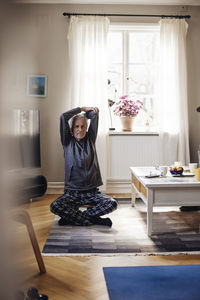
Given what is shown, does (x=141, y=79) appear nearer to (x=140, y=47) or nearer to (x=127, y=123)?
(x=140, y=47)

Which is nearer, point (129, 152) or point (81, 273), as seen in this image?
point (81, 273)

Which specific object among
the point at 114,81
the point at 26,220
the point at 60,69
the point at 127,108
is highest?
the point at 60,69

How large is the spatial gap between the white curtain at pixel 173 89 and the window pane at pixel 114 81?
0.56m

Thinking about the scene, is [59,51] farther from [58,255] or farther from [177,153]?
[58,255]

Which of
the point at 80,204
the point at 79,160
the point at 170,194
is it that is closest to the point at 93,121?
the point at 79,160

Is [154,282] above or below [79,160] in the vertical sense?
below

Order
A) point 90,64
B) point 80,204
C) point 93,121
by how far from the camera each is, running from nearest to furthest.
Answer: point 80,204 → point 93,121 → point 90,64

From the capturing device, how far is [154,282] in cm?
181

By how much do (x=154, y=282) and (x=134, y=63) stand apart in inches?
129

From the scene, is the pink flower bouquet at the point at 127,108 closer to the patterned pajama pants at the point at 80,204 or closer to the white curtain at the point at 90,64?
the white curtain at the point at 90,64

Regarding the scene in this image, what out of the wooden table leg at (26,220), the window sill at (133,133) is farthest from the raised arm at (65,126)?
the wooden table leg at (26,220)

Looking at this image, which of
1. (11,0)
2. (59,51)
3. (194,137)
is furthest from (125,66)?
(11,0)

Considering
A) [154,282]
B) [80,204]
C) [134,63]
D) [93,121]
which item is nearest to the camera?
[154,282]

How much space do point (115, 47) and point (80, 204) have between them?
2.42 metres
